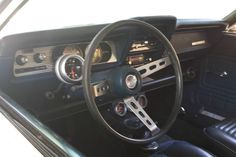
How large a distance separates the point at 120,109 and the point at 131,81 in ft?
0.88

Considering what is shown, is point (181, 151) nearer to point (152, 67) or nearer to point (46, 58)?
point (152, 67)

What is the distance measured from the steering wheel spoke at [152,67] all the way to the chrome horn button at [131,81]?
11cm

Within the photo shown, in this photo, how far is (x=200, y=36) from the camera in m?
2.29

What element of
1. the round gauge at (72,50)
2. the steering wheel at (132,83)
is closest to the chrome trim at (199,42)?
the steering wheel at (132,83)

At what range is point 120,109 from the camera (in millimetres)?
1751

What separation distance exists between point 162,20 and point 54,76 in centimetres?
62

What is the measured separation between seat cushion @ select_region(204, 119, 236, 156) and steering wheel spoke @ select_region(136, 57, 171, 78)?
0.49 meters

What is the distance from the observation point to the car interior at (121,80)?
4.72ft

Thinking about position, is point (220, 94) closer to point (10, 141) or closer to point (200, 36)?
point (200, 36)

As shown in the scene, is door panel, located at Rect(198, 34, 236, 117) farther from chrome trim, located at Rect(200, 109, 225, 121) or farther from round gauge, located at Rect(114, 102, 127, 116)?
round gauge, located at Rect(114, 102, 127, 116)

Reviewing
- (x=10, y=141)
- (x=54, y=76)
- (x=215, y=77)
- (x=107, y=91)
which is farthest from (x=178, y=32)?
(x=10, y=141)

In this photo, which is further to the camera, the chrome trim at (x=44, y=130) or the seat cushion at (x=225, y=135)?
the seat cushion at (x=225, y=135)

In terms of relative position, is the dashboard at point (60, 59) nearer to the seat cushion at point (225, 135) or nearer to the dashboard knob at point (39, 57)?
the dashboard knob at point (39, 57)

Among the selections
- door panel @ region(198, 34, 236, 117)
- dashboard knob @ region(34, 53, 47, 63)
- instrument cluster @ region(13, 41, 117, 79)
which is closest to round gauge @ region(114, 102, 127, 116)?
instrument cluster @ region(13, 41, 117, 79)
